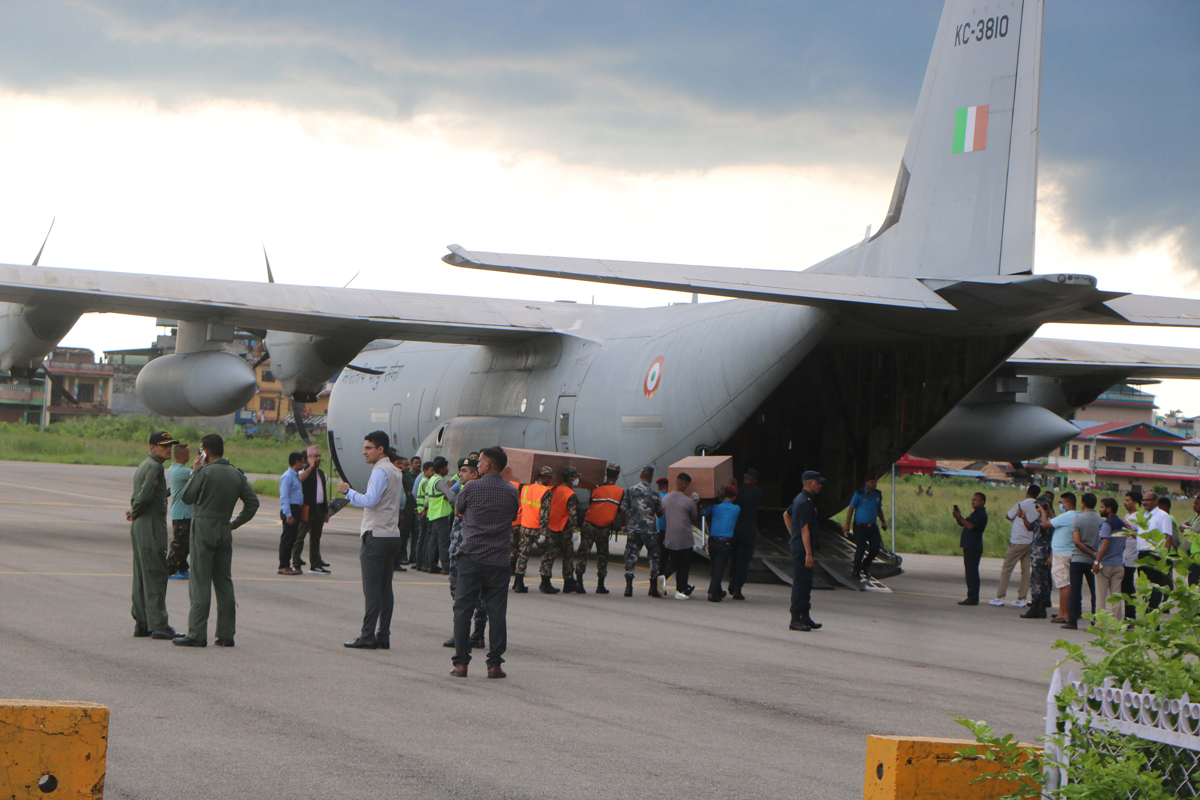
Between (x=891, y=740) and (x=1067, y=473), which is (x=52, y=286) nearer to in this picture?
(x=891, y=740)

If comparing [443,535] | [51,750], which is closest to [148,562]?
[51,750]

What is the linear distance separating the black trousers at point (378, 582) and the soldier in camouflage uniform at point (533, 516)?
392cm

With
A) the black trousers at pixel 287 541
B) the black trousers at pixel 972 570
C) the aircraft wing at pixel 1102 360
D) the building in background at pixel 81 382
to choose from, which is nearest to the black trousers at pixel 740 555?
the black trousers at pixel 972 570

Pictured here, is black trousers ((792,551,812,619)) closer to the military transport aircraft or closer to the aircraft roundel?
the military transport aircraft

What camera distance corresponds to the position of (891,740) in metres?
4.19

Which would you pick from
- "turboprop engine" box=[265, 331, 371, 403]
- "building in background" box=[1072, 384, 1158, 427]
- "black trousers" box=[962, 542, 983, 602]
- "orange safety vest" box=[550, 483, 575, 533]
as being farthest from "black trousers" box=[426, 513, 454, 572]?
"building in background" box=[1072, 384, 1158, 427]

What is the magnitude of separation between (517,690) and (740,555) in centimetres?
709

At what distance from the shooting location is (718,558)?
1461cm

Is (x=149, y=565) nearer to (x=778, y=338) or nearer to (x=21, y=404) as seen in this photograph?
(x=778, y=338)

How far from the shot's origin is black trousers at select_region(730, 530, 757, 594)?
14.8 m

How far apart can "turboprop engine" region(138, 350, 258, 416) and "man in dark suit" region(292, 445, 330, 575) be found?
259cm

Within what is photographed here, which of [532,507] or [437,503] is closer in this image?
[532,507]

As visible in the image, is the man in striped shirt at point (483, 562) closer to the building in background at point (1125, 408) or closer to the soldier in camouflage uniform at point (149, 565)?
the soldier in camouflage uniform at point (149, 565)

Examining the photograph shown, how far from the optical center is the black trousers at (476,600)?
8633mm
